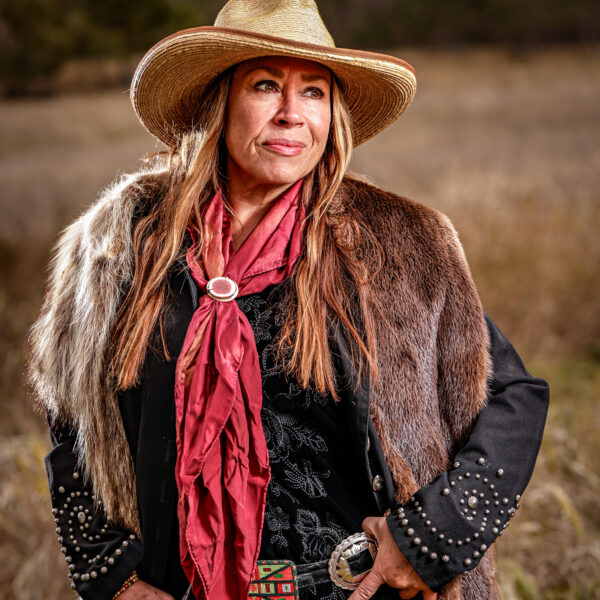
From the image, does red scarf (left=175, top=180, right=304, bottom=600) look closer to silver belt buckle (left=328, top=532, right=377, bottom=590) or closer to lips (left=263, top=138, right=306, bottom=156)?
silver belt buckle (left=328, top=532, right=377, bottom=590)

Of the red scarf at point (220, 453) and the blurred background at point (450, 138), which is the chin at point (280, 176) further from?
the blurred background at point (450, 138)

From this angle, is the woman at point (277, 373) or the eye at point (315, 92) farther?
the eye at point (315, 92)

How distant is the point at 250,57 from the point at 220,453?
36.2 inches

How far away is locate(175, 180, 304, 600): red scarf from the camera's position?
4.50 ft

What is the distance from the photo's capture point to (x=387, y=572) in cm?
138

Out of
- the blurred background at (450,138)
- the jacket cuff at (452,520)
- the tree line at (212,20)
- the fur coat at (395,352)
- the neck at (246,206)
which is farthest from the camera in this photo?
the blurred background at (450,138)

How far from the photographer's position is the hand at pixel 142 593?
4.83 feet

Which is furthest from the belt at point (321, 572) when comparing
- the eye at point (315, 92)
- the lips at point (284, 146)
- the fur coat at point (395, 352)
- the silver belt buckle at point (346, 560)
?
the eye at point (315, 92)

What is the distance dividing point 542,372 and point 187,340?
163 inches

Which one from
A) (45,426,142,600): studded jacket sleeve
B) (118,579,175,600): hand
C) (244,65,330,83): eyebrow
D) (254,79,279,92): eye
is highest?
(244,65,330,83): eyebrow

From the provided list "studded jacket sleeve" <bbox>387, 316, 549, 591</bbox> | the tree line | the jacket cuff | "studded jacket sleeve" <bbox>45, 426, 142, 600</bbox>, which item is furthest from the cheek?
the tree line

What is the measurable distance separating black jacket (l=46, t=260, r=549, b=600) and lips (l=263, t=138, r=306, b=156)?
36 cm

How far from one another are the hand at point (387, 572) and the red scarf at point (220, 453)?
0.82 feet

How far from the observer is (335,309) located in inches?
58.0
